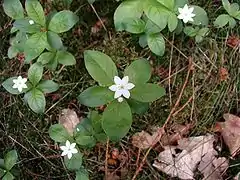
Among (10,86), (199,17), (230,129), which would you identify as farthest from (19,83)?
(230,129)

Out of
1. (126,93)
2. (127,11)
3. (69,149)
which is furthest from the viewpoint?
(127,11)

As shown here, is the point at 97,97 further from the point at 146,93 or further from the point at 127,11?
the point at 127,11

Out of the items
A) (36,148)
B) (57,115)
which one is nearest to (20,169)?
(36,148)

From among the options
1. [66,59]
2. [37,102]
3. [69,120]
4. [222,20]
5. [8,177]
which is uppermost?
[222,20]

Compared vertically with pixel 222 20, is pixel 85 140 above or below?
below

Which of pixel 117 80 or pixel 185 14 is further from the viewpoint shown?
pixel 185 14

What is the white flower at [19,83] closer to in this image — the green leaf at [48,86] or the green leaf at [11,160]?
the green leaf at [48,86]

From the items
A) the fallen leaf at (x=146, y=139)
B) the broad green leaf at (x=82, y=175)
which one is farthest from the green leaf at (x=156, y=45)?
the broad green leaf at (x=82, y=175)

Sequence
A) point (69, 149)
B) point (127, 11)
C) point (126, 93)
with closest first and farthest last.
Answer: point (126, 93) < point (69, 149) < point (127, 11)
